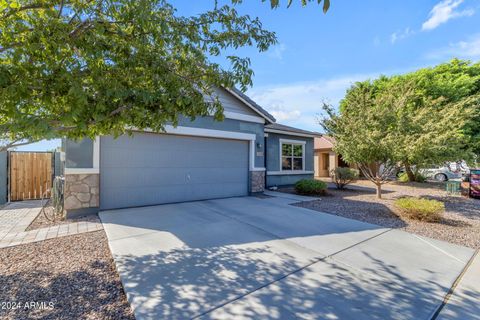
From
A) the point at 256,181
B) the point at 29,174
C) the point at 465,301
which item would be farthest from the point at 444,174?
the point at 29,174

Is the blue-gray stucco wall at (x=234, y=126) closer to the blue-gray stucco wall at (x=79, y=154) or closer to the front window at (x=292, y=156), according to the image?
the blue-gray stucco wall at (x=79, y=154)

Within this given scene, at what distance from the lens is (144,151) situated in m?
7.58

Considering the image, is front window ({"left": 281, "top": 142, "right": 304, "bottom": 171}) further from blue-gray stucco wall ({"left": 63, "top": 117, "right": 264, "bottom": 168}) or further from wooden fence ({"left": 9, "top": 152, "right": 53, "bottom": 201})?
wooden fence ({"left": 9, "top": 152, "right": 53, "bottom": 201})

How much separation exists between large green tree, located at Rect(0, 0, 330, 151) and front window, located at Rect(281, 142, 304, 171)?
1010 centimetres

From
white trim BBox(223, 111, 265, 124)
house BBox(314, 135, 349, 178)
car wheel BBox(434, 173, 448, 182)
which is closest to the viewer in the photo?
white trim BBox(223, 111, 265, 124)

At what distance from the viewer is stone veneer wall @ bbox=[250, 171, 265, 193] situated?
402 inches

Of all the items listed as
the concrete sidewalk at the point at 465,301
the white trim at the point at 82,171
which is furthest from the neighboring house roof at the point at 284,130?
the concrete sidewalk at the point at 465,301

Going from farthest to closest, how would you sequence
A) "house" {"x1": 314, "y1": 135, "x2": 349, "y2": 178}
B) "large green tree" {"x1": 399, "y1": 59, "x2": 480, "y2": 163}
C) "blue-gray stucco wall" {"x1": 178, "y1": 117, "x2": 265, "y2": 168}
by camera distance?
1. "house" {"x1": 314, "y1": 135, "x2": 349, "y2": 178}
2. "large green tree" {"x1": 399, "y1": 59, "x2": 480, "y2": 163}
3. "blue-gray stucco wall" {"x1": 178, "y1": 117, "x2": 265, "y2": 168}

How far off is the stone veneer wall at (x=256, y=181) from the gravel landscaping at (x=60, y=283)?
21.4ft

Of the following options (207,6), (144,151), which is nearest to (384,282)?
(207,6)

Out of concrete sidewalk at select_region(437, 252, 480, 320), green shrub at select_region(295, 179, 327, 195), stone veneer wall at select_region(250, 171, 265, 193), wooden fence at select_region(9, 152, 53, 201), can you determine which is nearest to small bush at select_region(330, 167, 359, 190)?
green shrub at select_region(295, 179, 327, 195)

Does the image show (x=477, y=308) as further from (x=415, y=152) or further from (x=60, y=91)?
(x=415, y=152)

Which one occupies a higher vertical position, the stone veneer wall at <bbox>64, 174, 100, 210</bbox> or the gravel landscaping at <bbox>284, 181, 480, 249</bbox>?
the stone veneer wall at <bbox>64, 174, 100, 210</bbox>

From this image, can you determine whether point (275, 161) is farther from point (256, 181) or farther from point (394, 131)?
point (394, 131)
